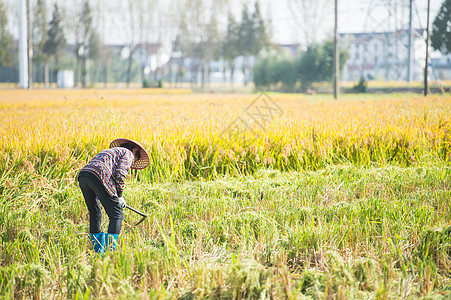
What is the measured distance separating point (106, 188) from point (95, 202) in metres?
0.20

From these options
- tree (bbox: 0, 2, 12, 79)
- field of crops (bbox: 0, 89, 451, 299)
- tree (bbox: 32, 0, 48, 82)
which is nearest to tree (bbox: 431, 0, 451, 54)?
field of crops (bbox: 0, 89, 451, 299)

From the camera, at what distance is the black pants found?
257 cm

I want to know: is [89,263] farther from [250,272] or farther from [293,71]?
[293,71]

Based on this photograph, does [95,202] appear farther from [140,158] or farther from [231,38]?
[231,38]

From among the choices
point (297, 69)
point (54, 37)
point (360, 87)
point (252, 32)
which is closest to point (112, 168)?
point (360, 87)

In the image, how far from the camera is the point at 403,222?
2.96 metres

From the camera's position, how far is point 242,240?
9.13 feet

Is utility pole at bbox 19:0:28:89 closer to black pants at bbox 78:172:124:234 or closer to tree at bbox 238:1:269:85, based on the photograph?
tree at bbox 238:1:269:85

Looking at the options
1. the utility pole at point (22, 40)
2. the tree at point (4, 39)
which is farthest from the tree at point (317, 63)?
the tree at point (4, 39)

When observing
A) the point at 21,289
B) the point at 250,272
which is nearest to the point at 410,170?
the point at 250,272

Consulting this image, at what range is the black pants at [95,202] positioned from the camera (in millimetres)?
2572

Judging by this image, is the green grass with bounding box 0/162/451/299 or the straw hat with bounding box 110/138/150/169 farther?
the straw hat with bounding box 110/138/150/169

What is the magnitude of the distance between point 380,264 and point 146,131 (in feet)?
10.4

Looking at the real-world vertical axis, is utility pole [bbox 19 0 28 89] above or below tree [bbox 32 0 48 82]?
below
